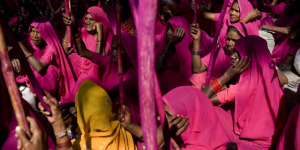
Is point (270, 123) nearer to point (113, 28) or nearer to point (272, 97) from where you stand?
point (272, 97)

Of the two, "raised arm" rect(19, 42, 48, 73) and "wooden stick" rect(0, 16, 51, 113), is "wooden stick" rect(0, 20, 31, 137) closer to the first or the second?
"wooden stick" rect(0, 16, 51, 113)

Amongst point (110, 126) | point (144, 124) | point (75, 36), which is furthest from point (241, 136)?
point (75, 36)

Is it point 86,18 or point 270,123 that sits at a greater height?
point 86,18

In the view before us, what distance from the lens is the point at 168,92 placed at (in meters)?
1.68

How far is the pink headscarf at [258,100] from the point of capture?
1927mm

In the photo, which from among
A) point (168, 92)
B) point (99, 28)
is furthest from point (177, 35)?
point (99, 28)

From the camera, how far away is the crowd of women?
1462 mm

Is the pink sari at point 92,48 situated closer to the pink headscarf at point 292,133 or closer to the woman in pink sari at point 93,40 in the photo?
the woman in pink sari at point 93,40

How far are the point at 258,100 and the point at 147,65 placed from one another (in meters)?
1.65

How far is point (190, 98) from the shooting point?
161cm

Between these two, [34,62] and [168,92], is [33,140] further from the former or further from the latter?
[34,62]

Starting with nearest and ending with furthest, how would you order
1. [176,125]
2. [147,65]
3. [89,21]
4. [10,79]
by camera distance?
[147,65] → [10,79] → [176,125] → [89,21]

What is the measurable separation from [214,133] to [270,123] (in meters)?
0.55

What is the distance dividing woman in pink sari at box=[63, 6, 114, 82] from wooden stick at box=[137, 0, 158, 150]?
2.11 metres
